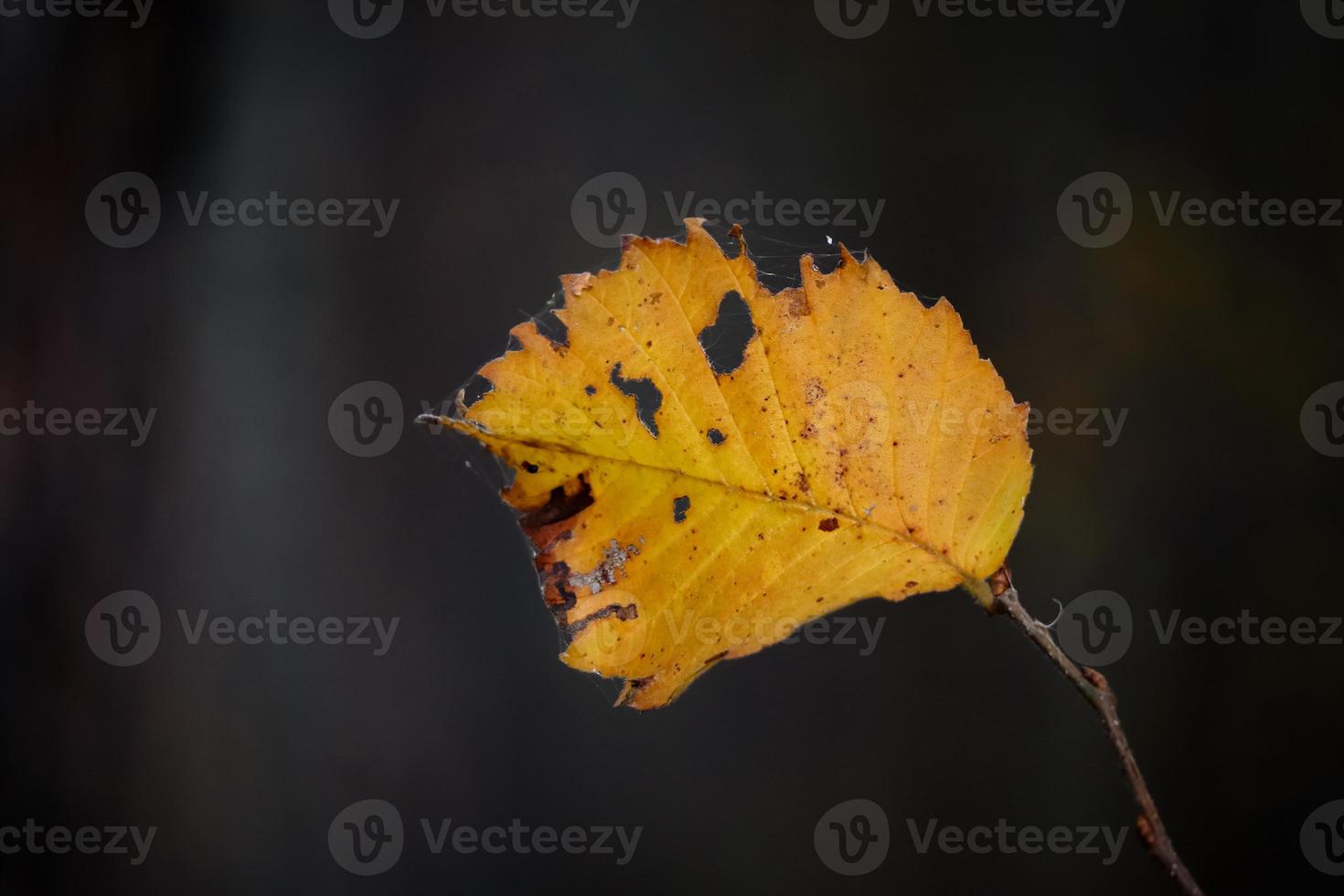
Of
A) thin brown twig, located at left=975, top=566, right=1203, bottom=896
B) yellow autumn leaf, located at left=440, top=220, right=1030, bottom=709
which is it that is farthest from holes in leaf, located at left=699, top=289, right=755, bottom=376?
thin brown twig, located at left=975, top=566, right=1203, bottom=896

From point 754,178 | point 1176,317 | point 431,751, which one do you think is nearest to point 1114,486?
point 1176,317

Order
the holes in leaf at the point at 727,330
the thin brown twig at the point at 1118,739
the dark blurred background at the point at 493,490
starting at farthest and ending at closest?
the dark blurred background at the point at 493,490 < the holes in leaf at the point at 727,330 < the thin brown twig at the point at 1118,739

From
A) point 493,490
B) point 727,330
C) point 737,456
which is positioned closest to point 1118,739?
point 737,456

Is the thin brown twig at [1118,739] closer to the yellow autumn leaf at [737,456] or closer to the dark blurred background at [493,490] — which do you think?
the yellow autumn leaf at [737,456]

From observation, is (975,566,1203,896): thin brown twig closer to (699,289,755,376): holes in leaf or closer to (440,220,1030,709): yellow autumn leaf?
(440,220,1030,709): yellow autumn leaf

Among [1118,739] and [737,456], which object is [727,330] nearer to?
[737,456]

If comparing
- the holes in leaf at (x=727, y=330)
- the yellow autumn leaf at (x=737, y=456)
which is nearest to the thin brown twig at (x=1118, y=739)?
the yellow autumn leaf at (x=737, y=456)
